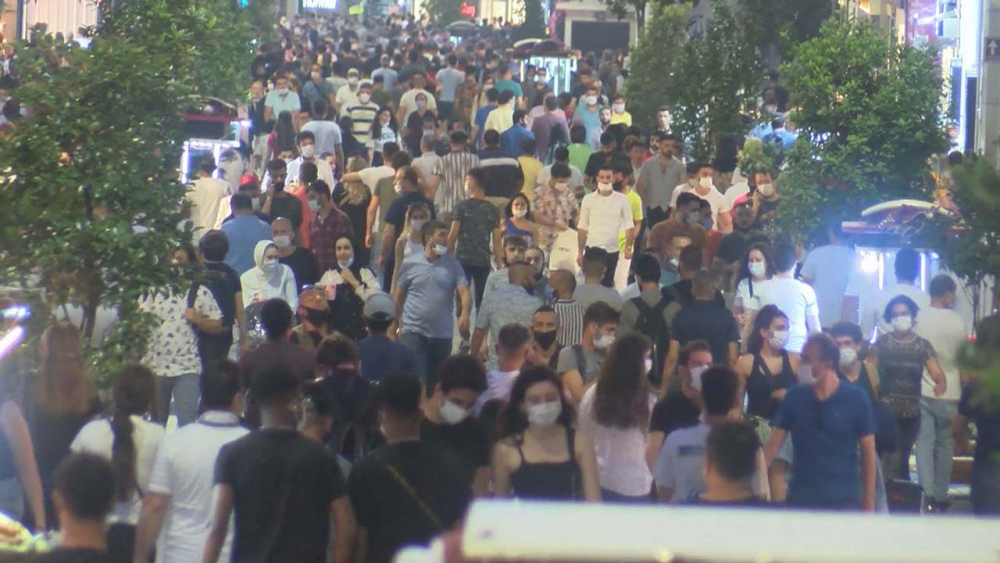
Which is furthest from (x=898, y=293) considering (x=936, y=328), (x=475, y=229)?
(x=475, y=229)

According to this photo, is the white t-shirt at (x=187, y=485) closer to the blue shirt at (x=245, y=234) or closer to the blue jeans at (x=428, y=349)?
the blue jeans at (x=428, y=349)

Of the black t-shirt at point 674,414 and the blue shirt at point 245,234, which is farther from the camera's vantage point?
the blue shirt at point 245,234

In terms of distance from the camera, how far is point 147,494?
734 centimetres

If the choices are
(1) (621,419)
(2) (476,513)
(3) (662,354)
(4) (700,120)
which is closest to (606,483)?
(1) (621,419)

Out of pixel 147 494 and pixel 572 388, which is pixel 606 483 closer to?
pixel 572 388

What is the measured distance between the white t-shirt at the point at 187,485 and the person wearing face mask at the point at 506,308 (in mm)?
4309

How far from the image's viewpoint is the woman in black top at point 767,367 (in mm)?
10375

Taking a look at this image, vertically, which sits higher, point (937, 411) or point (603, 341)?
point (603, 341)

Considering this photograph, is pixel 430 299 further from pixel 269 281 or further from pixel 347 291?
pixel 269 281

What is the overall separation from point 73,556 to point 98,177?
448 cm

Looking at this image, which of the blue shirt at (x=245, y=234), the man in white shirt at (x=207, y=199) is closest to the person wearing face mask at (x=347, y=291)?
the blue shirt at (x=245, y=234)

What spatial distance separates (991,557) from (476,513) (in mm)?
1005

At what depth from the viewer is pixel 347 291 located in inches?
511

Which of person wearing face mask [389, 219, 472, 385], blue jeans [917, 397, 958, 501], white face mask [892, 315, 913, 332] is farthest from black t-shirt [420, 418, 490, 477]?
person wearing face mask [389, 219, 472, 385]
